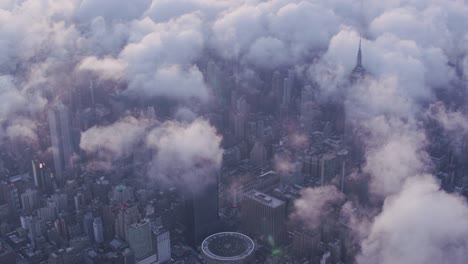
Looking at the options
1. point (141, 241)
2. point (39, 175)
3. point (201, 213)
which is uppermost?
point (39, 175)

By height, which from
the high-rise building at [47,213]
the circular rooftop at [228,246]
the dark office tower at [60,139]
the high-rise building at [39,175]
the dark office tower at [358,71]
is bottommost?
the circular rooftop at [228,246]

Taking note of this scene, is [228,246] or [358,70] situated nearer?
[228,246]

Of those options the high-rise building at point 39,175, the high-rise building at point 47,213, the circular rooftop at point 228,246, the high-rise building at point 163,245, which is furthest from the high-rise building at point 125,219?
the high-rise building at point 39,175

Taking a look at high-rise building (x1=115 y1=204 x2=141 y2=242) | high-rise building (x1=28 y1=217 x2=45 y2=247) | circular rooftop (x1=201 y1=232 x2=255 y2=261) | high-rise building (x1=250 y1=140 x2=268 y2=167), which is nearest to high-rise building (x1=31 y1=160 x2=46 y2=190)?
high-rise building (x1=28 y1=217 x2=45 y2=247)

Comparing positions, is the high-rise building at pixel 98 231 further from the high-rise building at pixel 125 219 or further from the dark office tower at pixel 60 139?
the dark office tower at pixel 60 139

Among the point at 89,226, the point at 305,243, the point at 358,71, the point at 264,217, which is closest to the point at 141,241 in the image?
the point at 89,226

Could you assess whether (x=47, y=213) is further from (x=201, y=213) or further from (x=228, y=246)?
(x=228, y=246)
